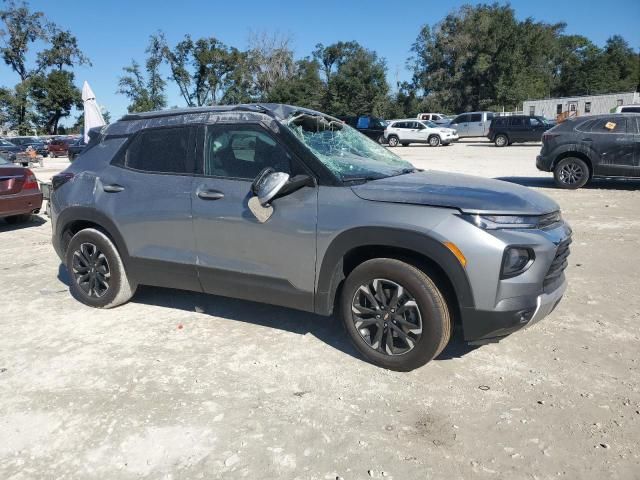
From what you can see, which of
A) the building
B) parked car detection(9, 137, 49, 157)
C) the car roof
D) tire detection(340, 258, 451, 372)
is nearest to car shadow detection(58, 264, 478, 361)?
tire detection(340, 258, 451, 372)

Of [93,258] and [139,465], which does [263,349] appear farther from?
[93,258]

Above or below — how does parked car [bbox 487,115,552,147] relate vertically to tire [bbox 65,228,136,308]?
above

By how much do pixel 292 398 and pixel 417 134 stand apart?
98.7 feet

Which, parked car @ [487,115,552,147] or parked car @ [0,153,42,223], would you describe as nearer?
parked car @ [0,153,42,223]

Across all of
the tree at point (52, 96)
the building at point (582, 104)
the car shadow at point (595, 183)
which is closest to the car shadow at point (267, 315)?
the car shadow at point (595, 183)

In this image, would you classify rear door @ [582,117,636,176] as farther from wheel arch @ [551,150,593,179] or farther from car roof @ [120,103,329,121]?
car roof @ [120,103,329,121]

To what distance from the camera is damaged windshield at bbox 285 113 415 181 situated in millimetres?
3748

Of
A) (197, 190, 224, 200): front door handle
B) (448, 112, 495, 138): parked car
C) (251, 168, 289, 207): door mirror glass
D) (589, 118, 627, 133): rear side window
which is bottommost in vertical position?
(197, 190, 224, 200): front door handle

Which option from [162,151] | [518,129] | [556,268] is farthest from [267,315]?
[518,129]

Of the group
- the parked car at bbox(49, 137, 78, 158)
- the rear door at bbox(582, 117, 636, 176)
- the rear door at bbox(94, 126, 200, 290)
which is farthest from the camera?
the parked car at bbox(49, 137, 78, 158)

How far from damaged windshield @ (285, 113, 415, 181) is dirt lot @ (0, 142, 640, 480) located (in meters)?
1.32

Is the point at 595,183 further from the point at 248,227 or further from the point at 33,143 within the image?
the point at 33,143

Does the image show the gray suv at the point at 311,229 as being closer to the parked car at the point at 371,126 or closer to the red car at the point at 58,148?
the parked car at the point at 371,126

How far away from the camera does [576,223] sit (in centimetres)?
797
